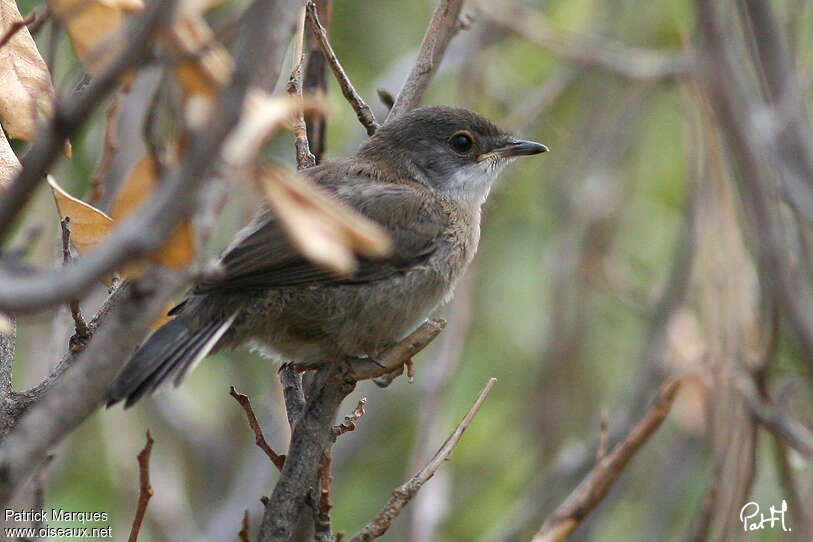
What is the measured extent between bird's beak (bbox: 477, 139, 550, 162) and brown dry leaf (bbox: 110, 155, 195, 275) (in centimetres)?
252

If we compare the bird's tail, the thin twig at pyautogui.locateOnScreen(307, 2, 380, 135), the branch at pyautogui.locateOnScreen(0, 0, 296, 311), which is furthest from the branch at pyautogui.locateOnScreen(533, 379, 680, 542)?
the branch at pyautogui.locateOnScreen(0, 0, 296, 311)

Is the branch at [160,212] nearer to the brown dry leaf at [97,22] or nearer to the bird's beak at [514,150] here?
the brown dry leaf at [97,22]

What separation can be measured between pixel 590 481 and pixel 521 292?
380 cm

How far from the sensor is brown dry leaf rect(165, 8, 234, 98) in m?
1.38

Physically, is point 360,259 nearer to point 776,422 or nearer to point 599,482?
point 599,482

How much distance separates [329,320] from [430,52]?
3.44 feet

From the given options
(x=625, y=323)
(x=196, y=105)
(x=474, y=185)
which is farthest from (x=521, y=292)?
(x=196, y=105)

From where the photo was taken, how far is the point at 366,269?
3713 mm

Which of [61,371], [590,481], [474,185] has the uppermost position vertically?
[474,185]

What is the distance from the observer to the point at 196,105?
1.39m

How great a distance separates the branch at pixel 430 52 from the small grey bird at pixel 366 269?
0.52 metres

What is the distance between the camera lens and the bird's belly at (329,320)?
3.50 meters

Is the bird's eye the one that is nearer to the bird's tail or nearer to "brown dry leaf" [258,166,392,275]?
the bird's tail

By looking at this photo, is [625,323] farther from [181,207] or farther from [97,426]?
[181,207]
